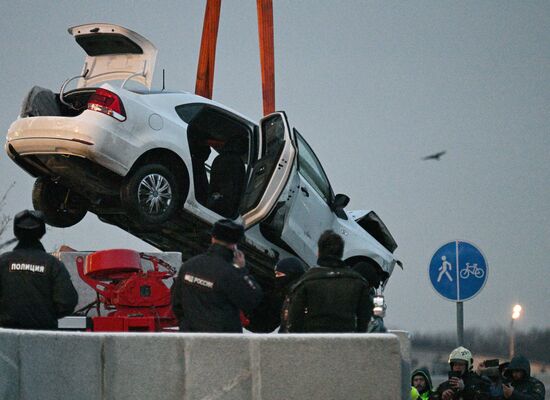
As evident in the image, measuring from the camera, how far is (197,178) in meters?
12.5

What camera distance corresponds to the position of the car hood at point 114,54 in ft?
40.5

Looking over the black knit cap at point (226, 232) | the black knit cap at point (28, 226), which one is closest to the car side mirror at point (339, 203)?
the black knit cap at point (28, 226)

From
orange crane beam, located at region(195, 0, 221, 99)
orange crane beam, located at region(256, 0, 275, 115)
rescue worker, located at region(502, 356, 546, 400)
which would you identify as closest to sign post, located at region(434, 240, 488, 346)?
rescue worker, located at region(502, 356, 546, 400)

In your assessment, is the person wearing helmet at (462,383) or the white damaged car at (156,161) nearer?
the person wearing helmet at (462,383)

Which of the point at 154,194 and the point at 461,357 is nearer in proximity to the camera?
the point at 461,357

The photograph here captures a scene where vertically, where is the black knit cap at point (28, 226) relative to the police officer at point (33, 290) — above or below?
above

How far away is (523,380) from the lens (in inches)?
388

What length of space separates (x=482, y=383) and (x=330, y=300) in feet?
8.41

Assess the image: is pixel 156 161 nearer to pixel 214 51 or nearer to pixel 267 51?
pixel 214 51

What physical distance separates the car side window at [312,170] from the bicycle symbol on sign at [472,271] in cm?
226

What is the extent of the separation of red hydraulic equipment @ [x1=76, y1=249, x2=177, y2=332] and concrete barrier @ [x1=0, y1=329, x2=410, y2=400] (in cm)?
491

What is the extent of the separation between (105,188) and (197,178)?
3.49ft

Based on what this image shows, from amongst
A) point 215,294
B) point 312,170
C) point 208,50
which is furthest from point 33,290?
point 208,50

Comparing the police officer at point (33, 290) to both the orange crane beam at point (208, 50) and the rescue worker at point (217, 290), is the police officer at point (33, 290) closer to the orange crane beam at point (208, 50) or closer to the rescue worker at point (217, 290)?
the rescue worker at point (217, 290)
